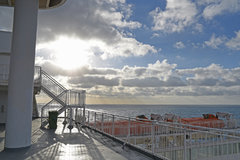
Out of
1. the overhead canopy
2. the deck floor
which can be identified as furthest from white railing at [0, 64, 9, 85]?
the deck floor

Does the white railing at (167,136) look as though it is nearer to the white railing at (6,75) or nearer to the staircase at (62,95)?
the staircase at (62,95)

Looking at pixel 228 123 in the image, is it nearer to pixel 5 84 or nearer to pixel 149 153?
pixel 149 153

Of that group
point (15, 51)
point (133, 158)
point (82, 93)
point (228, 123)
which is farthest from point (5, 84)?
point (228, 123)

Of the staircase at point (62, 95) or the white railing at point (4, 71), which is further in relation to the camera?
the white railing at point (4, 71)

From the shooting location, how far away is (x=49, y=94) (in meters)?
12.8

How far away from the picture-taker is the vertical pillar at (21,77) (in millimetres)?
6312

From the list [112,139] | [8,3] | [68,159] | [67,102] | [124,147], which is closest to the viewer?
[68,159]

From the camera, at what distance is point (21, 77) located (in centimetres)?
643

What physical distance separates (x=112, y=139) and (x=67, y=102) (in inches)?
224

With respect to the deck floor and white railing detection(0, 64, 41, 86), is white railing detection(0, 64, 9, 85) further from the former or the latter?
the deck floor

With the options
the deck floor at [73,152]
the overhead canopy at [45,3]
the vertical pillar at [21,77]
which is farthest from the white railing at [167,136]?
the overhead canopy at [45,3]

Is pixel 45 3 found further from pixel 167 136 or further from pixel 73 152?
pixel 167 136

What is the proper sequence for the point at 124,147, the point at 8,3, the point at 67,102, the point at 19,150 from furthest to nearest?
the point at 67,102, the point at 8,3, the point at 124,147, the point at 19,150

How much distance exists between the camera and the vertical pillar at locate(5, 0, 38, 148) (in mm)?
6312
